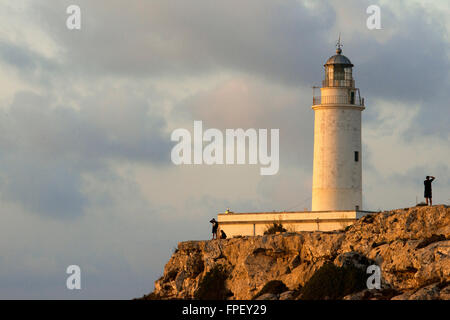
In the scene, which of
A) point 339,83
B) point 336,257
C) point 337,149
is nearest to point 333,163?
point 337,149

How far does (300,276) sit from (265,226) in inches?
351

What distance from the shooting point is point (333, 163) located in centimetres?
5512

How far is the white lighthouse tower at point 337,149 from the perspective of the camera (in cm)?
5491

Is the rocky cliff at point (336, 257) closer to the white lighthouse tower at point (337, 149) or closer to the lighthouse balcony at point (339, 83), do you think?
the white lighthouse tower at point (337, 149)

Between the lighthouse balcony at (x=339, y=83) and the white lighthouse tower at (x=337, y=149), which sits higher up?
the lighthouse balcony at (x=339, y=83)

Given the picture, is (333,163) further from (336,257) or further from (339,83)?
(336,257)

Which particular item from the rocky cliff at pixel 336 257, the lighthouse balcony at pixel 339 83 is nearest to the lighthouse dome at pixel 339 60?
the lighthouse balcony at pixel 339 83

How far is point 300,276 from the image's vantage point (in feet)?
149

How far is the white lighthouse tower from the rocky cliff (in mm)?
6632

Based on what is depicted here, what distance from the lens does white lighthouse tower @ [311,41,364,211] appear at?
54.9 meters
